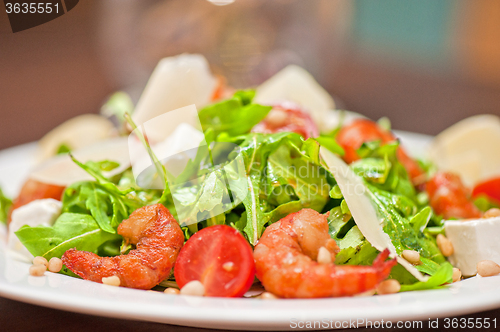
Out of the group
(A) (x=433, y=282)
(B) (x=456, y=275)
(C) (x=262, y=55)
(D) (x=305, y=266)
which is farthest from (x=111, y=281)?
(C) (x=262, y=55)

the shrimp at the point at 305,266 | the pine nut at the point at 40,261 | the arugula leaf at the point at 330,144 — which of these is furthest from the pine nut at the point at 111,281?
the arugula leaf at the point at 330,144

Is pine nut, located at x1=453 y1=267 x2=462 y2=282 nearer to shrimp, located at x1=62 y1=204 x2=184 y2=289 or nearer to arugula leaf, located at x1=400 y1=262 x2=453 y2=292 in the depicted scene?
arugula leaf, located at x1=400 y1=262 x2=453 y2=292

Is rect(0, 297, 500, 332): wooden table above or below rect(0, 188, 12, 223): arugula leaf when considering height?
above

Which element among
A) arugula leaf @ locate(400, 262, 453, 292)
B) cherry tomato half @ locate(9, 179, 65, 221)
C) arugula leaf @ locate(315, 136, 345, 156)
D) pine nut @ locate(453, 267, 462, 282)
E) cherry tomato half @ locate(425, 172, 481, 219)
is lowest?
cherry tomato half @ locate(425, 172, 481, 219)

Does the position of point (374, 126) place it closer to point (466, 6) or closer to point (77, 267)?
point (77, 267)

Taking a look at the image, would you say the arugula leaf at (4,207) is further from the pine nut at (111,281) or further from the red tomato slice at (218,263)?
the red tomato slice at (218,263)

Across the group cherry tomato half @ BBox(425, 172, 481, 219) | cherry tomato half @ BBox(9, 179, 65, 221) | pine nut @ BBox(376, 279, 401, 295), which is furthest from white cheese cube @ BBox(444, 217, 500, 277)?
cherry tomato half @ BBox(9, 179, 65, 221)

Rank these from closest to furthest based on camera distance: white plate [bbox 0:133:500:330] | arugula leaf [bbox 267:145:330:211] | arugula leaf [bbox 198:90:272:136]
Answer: white plate [bbox 0:133:500:330] < arugula leaf [bbox 267:145:330:211] < arugula leaf [bbox 198:90:272:136]

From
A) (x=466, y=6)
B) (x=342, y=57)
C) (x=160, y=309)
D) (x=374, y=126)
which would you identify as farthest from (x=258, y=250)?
(x=466, y=6)

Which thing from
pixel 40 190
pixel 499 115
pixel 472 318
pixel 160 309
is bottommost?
pixel 499 115
